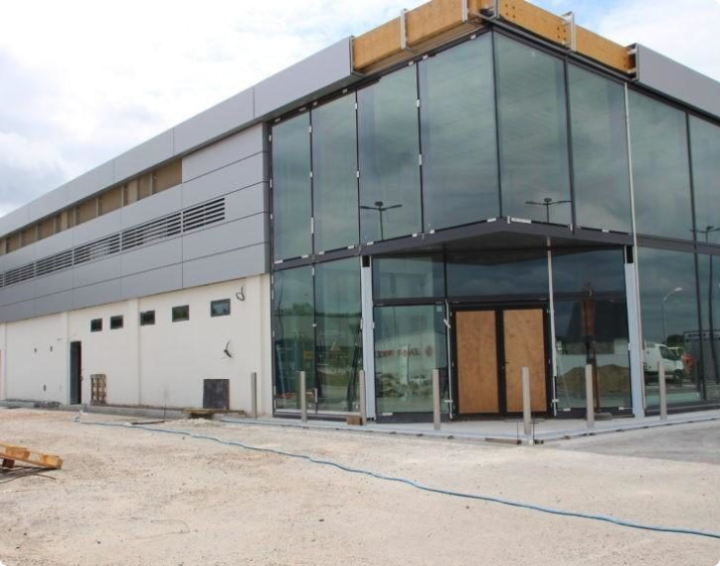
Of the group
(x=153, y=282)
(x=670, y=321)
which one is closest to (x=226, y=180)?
(x=153, y=282)

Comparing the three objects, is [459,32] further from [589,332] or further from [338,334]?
[338,334]

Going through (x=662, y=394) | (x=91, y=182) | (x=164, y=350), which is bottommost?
(x=662, y=394)

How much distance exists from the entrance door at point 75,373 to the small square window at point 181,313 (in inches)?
322

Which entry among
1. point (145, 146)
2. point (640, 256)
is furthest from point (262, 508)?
point (145, 146)

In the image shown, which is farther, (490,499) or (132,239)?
(132,239)

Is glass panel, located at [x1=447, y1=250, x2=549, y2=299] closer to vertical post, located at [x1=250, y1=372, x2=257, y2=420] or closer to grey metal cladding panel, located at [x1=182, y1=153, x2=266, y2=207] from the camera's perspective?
vertical post, located at [x1=250, y1=372, x2=257, y2=420]

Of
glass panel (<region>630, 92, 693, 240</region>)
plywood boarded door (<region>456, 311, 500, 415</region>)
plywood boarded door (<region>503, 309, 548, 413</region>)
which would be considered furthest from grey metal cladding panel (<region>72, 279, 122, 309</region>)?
glass panel (<region>630, 92, 693, 240</region>)

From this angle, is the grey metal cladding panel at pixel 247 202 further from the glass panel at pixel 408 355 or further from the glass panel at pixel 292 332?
the glass panel at pixel 408 355

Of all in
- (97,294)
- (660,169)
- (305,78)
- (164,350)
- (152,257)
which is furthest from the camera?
(97,294)

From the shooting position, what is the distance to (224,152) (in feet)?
65.1

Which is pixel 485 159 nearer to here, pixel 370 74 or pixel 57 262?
pixel 370 74

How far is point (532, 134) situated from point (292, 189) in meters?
6.18

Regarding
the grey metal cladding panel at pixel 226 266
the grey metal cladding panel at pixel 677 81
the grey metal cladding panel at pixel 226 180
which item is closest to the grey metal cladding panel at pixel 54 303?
the grey metal cladding panel at pixel 226 266

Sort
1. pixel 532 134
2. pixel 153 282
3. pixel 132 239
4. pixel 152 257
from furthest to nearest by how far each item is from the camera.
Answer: pixel 132 239 → pixel 152 257 → pixel 153 282 → pixel 532 134
